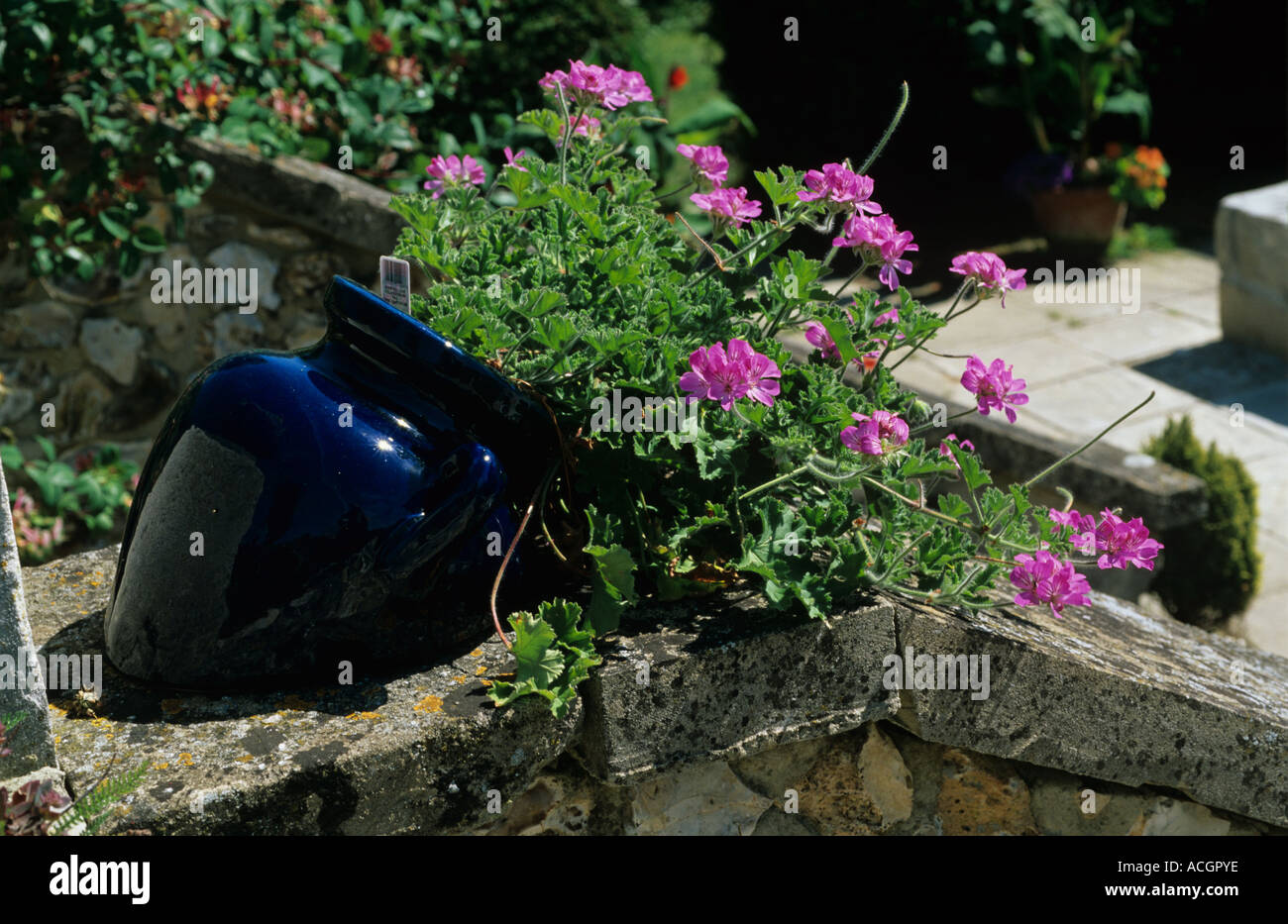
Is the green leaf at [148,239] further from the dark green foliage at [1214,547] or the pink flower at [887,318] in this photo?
the dark green foliage at [1214,547]

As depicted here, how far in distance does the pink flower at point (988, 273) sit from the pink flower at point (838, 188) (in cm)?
20

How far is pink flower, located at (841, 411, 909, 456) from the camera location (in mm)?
1707

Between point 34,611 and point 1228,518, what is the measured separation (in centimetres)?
399

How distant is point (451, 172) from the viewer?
7.20 feet

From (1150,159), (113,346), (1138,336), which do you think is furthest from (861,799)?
(1150,159)

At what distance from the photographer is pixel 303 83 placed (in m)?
4.34

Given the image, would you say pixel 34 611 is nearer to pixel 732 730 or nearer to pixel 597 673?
pixel 597 673

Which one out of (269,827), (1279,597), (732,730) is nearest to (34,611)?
(269,827)

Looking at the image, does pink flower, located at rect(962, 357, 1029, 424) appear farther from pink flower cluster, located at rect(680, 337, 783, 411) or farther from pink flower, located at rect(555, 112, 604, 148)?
pink flower, located at rect(555, 112, 604, 148)

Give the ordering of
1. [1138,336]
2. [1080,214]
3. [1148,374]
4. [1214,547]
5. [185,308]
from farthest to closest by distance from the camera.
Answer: [1080,214] → [1138,336] → [1148,374] → [1214,547] → [185,308]

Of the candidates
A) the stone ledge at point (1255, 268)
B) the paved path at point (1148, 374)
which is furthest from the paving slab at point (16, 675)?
the stone ledge at point (1255, 268)

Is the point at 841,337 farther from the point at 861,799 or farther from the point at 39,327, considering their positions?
the point at 39,327

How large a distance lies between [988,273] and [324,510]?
104 cm

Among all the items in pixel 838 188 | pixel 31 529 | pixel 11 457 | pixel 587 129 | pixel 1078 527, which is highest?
pixel 587 129
